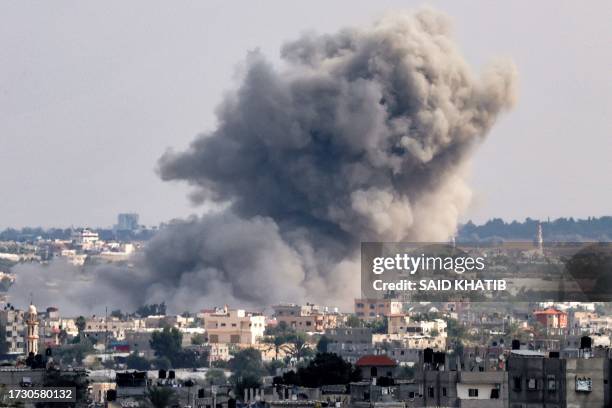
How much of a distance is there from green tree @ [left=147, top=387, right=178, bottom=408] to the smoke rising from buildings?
73.0 metres

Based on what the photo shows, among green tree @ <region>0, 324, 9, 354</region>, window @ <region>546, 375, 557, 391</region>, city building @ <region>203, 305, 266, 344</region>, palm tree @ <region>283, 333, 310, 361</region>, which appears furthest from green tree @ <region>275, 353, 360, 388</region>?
city building @ <region>203, 305, 266, 344</region>

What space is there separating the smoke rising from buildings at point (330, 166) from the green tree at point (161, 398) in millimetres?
72968

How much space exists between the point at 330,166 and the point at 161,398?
79.4 meters

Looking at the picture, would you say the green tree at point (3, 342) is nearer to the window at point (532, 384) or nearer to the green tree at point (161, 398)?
the green tree at point (161, 398)

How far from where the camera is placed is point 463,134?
435ft

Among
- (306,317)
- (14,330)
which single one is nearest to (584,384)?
(14,330)

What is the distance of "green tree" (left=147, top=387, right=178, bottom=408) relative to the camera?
179 feet

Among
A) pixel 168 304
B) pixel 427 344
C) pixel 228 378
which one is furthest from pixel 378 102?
pixel 228 378

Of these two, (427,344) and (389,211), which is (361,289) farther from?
(427,344)

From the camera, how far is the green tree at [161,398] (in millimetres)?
54531

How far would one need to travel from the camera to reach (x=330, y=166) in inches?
5276

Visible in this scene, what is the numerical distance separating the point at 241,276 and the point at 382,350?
32.9 metres

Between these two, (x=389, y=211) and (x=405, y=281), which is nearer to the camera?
(x=405, y=281)

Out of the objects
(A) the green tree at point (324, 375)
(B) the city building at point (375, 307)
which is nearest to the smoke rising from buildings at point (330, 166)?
(B) the city building at point (375, 307)
